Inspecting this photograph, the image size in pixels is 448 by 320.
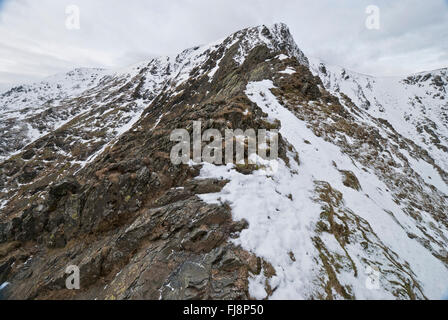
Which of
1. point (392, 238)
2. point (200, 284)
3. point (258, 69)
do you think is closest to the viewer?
point (200, 284)

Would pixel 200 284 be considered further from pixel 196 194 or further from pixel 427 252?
pixel 427 252

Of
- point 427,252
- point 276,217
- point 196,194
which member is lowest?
point 427,252

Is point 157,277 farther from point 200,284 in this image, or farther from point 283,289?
point 283,289

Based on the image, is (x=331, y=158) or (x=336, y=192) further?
(x=331, y=158)

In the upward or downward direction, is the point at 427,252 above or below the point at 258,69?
below

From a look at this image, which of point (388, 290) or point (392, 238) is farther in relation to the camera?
point (392, 238)

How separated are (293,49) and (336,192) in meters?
60.7

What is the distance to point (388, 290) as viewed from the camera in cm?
A: 646
